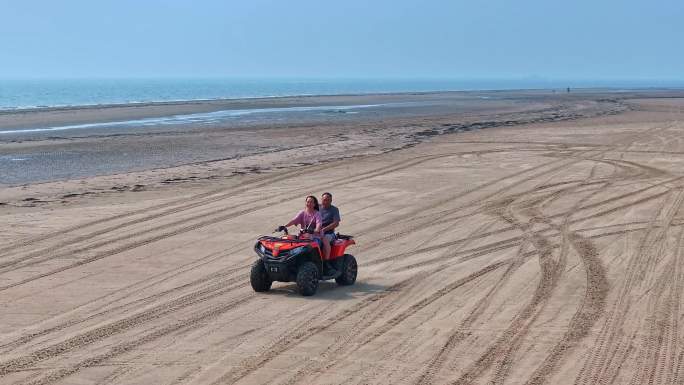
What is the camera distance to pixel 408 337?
11.2 metres

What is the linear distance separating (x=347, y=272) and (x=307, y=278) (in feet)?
3.40

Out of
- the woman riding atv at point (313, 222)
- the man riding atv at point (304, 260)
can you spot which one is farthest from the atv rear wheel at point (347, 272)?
the woman riding atv at point (313, 222)

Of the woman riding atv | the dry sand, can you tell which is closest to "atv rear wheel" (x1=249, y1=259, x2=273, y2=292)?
the dry sand

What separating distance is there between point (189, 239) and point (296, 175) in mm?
10680

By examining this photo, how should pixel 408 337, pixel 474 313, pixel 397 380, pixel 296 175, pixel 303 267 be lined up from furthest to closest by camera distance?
1. pixel 296 175
2. pixel 303 267
3. pixel 474 313
4. pixel 408 337
5. pixel 397 380

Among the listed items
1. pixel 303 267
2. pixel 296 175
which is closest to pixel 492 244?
pixel 303 267

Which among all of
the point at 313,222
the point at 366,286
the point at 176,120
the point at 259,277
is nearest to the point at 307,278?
the point at 259,277

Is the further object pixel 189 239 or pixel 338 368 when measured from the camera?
pixel 189 239

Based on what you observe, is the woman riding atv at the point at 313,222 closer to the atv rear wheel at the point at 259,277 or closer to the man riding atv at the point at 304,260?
the man riding atv at the point at 304,260

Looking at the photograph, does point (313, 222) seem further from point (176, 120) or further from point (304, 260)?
point (176, 120)

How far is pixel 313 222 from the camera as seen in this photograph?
13953mm

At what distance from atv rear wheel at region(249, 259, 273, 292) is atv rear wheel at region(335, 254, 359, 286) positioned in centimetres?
115

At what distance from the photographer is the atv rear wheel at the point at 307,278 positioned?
1327 cm

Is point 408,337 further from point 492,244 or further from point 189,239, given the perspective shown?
point 189,239
